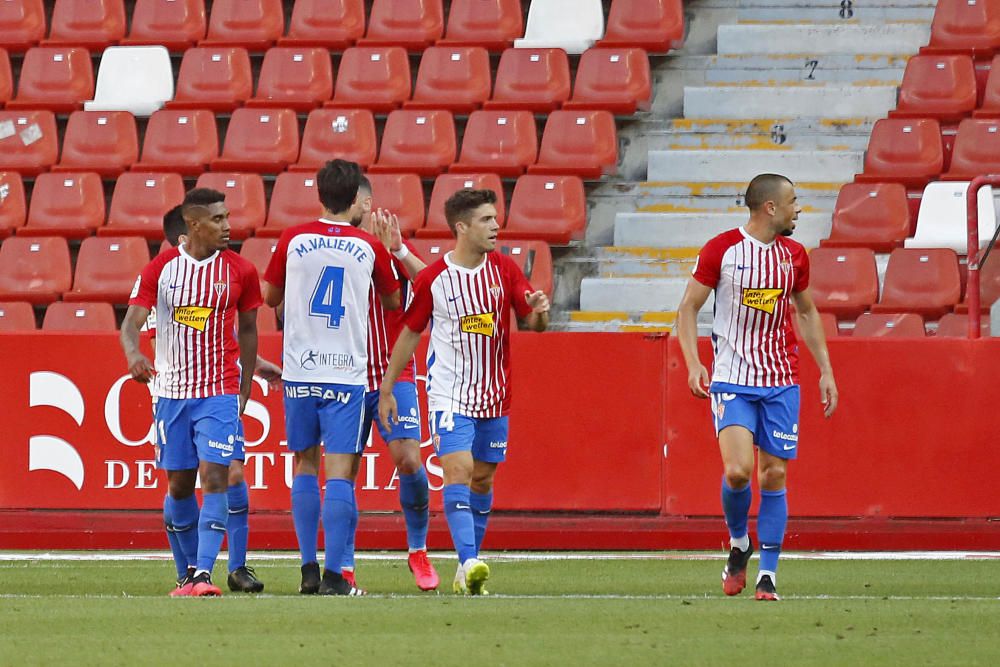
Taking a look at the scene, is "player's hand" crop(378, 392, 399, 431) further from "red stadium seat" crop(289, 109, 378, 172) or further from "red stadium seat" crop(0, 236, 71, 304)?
"red stadium seat" crop(289, 109, 378, 172)

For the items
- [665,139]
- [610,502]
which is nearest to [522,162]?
[665,139]

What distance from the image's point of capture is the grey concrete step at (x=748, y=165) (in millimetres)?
16875

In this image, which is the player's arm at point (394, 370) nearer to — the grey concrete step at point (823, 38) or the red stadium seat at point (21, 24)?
the grey concrete step at point (823, 38)

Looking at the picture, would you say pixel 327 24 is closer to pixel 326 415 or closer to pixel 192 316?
pixel 192 316

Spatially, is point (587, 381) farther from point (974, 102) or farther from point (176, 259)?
point (974, 102)

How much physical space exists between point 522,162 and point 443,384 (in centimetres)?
801

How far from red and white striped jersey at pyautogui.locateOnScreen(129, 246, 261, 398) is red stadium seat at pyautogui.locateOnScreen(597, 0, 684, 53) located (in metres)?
9.47

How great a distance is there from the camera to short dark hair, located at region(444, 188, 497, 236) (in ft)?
29.2

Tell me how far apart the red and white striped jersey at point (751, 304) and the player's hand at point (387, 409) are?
1.57 meters

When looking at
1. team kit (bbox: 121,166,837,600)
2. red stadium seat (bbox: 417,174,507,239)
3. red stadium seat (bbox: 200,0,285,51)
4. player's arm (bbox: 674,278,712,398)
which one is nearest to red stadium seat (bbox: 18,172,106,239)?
red stadium seat (bbox: 200,0,285,51)

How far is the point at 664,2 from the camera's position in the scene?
59.3 ft

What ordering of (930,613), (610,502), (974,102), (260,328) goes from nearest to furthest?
1. (930,613)
2. (610,502)
3. (260,328)
4. (974,102)

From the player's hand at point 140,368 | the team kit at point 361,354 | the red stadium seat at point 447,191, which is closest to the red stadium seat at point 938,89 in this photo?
the red stadium seat at point 447,191

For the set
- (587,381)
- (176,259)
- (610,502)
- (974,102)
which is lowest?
(610,502)
